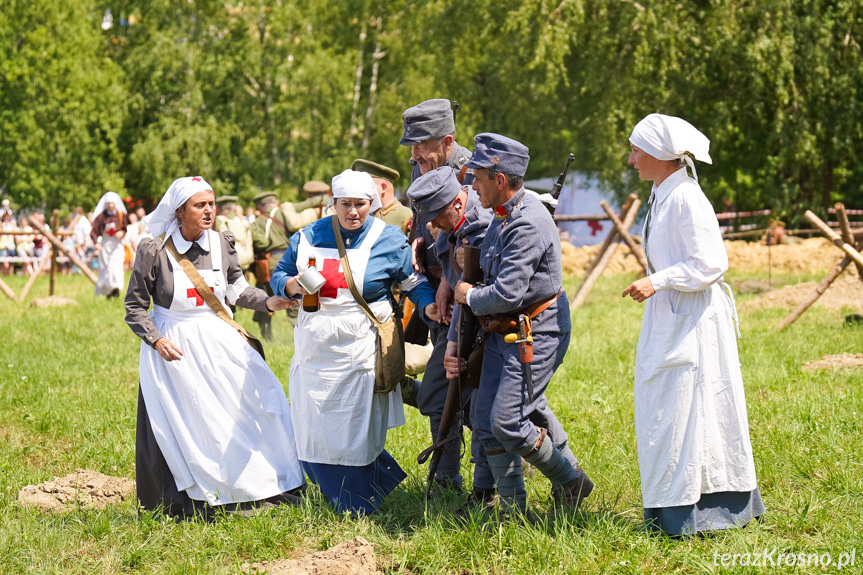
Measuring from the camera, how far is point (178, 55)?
32406 millimetres

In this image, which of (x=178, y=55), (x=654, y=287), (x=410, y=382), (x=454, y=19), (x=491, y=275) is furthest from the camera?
(x=178, y=55)

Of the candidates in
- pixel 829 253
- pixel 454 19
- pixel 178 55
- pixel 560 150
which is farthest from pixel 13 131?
pixel 829 253

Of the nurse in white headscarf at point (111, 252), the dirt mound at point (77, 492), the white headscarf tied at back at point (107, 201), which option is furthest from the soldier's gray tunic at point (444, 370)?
the nurse in white headscarf at point (111, 252)

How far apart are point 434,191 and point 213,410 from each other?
5.87 feet

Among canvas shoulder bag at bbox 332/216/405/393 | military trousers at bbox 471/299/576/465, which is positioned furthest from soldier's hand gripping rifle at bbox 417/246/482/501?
canvas shoulder bag at bbox 332/216/405/393

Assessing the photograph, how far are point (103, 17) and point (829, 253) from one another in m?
27.5

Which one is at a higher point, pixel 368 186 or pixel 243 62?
pixel 243 62

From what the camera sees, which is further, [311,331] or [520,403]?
[311,331]

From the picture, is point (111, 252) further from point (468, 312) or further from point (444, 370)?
point (468, 312)

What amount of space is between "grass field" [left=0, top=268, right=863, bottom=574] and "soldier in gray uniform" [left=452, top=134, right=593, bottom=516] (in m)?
0.32

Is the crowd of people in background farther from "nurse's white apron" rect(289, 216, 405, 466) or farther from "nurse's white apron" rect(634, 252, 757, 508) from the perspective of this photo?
"nurse's white apron" rect(634, 252, 757, 508)

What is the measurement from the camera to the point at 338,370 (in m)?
5.11

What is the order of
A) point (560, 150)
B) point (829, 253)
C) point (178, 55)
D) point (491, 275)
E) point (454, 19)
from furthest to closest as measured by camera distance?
point (178, 55), point (560, 150), point (454, 19), point (829, 253), point (491, 275)

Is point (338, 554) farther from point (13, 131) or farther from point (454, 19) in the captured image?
point (13, 131)
